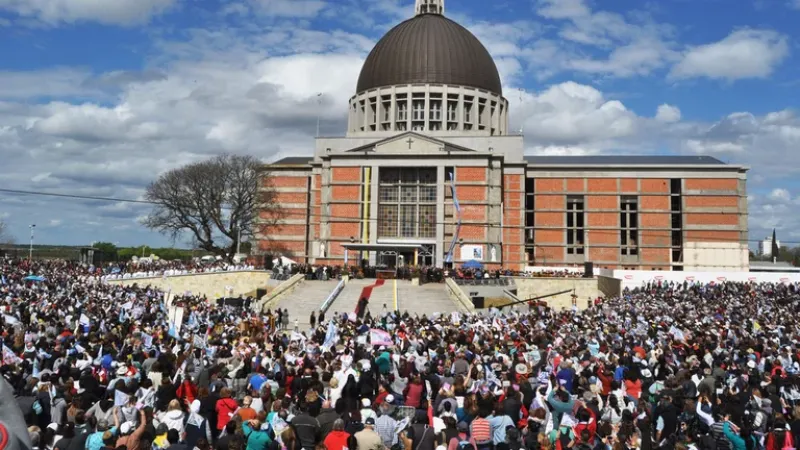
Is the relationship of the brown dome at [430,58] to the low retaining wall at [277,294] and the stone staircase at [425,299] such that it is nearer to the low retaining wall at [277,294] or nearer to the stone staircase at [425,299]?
the stone staircase at [425,299]

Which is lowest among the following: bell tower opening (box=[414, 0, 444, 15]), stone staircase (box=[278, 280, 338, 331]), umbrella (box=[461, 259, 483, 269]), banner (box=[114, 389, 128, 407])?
stone staircase (box=[278, 280, 338, 331])

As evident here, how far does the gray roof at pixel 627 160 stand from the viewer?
224ft

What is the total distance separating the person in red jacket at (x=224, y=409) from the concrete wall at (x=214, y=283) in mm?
38746

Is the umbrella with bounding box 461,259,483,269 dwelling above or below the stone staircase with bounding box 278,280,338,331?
above

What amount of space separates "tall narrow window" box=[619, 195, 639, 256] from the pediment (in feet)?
68.0

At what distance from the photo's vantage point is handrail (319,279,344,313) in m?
38.3

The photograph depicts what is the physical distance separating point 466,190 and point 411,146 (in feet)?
22.4

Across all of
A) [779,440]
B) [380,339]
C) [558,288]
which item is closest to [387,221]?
[558,288]

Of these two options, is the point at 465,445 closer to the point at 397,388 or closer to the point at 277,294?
the point at 397,388

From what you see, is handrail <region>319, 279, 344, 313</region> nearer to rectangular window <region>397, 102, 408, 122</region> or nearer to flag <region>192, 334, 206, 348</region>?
flag <region>192, 334, 206, 348</region>

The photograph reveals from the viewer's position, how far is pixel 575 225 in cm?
6825

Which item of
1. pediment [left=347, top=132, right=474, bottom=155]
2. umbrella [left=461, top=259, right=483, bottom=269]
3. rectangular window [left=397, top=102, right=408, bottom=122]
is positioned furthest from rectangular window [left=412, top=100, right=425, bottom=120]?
umbrella [left=461, top=259, right=483, bottom=269]

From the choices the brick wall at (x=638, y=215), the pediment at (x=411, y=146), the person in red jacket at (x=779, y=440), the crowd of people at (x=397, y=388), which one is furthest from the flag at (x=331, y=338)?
the brick wall at (x=638, y=215)

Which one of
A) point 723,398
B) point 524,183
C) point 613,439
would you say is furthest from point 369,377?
point 524,183
